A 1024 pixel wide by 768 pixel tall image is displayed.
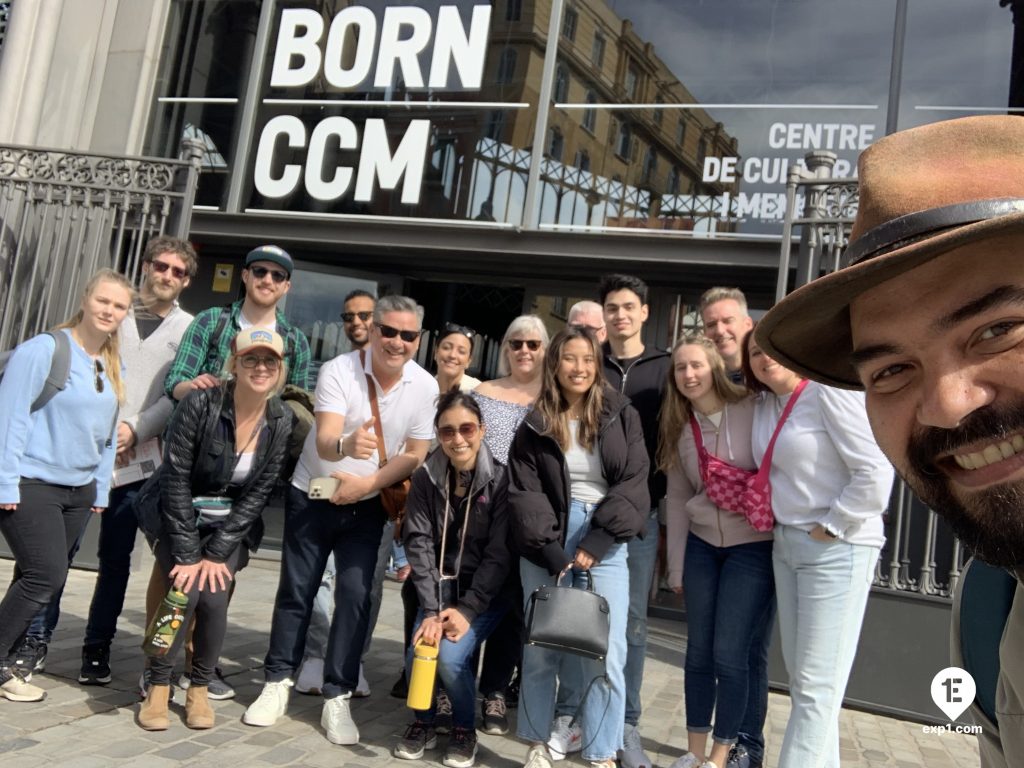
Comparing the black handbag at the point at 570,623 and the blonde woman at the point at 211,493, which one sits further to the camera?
the blonde woman at the point at 211,493

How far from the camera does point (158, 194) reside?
7410 mm

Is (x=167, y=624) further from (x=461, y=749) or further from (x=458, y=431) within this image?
(x=458, y=431)

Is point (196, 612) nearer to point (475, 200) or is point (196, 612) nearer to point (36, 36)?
point (475, 200)

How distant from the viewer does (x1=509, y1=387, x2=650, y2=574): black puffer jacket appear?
13.1ft

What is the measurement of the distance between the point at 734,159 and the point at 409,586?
505cm

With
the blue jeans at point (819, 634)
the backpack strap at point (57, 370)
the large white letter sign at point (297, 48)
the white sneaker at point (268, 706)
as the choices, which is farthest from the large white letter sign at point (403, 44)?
the blue jeans at point (819, 634)

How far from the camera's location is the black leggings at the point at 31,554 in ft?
13.5

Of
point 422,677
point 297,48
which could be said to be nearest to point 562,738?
point 422,677

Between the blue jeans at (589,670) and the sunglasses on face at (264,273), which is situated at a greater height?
the sunglasses on face at (264,273)

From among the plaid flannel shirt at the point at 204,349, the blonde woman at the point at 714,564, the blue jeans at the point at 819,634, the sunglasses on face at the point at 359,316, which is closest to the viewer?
the blue jeans at the point at 819,634

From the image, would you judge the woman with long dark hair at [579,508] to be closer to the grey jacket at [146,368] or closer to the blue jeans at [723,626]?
the blue jeans at [723,626]

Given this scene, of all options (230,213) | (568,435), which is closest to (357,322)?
(568,435)

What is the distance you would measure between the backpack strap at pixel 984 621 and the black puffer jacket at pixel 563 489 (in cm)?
288

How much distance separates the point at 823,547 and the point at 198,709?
112 inches
